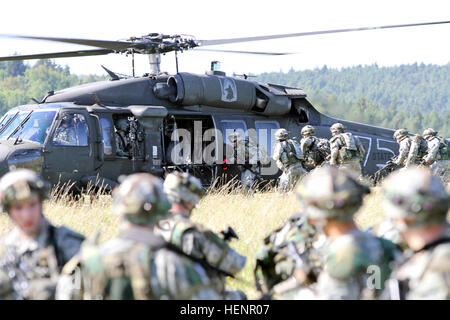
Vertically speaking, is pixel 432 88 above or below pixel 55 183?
below

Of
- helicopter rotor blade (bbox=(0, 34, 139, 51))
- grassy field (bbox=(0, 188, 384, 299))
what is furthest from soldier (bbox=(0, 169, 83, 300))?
helicopter rotor blade (bbox=(0, 34, 139, 51))

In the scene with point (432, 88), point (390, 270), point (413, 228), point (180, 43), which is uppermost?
point (180, 43)

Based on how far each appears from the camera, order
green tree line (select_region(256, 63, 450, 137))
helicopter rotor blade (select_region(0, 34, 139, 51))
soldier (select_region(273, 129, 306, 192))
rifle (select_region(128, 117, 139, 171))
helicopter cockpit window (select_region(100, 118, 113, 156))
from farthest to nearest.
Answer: green tree line (select_region(256, 63, 450, 137)), soldier (select_region(273, 129, 306, 192)), rifle (select_region(128, 117, 139, 171)), helicopter cockpit window (select_region(100, 118, 113, 156)), helicopter rotor blade (select_region(0, 34, 139, 51))

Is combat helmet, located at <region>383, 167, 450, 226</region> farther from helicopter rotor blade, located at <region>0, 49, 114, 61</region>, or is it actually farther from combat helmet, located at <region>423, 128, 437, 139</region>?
combat helmet, located at <region>423, 128, 437, 139</region>

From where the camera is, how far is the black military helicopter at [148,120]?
9609 millimetres

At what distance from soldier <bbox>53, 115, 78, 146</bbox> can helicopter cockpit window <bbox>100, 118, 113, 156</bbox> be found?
1.53ft

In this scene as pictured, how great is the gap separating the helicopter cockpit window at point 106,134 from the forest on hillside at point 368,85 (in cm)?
6376

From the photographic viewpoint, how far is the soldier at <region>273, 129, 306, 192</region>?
11055 mm

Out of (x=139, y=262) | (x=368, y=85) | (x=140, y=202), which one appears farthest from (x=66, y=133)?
(x=368, y=85)

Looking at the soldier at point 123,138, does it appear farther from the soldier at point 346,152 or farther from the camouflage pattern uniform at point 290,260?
the camouflage pattern uniform at point 290,260
